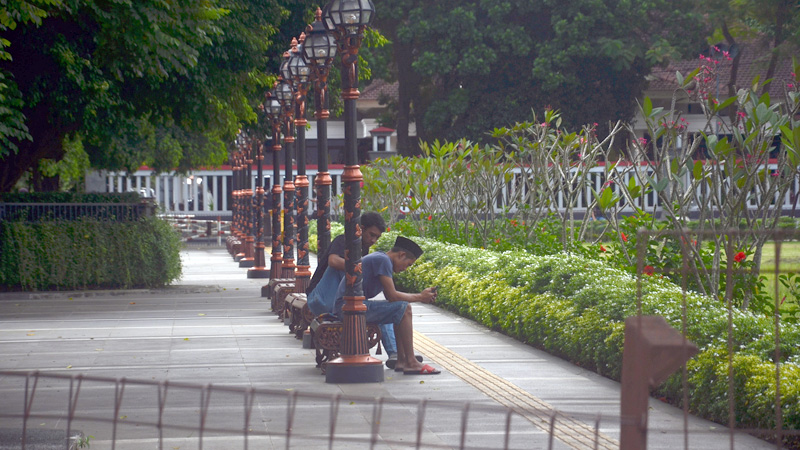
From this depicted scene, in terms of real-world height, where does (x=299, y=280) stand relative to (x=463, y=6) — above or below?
below

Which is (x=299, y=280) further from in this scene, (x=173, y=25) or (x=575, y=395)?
(x=575, y=395)

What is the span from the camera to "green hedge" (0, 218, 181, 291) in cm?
1898

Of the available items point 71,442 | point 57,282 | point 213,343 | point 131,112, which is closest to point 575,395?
point 71,442

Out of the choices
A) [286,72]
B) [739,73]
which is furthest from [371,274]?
[739,73]

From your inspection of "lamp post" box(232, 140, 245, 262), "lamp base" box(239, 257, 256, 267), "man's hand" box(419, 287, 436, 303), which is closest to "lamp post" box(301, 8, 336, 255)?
"man's hand" box(419, 287, 436, 303)

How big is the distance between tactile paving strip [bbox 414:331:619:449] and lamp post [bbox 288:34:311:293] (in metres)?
2.75

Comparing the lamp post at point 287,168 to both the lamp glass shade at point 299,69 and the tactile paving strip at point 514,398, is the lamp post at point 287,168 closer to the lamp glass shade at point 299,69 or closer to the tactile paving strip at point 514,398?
the lamp glass shade at point 299,69

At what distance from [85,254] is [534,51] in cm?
2434

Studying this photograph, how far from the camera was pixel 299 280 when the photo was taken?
1490 centimetres

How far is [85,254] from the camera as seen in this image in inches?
768

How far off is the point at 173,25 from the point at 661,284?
8580mm

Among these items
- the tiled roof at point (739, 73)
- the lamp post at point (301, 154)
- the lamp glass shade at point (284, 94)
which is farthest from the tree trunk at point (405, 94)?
the lamp post at point (301, 154)

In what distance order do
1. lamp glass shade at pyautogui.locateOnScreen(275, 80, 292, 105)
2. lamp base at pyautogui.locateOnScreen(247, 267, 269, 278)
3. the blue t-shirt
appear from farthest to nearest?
lamp base at pyautogui.locateOnScreen(247, 267, 269, 278) < lamp glass shade at pyautogui.locateOnScreen(275, 80, 292, 105) < the blue t-shirt

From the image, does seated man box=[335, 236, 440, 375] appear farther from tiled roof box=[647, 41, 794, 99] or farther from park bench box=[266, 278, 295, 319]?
tiled roof box=[647, 41, 794, 99]
